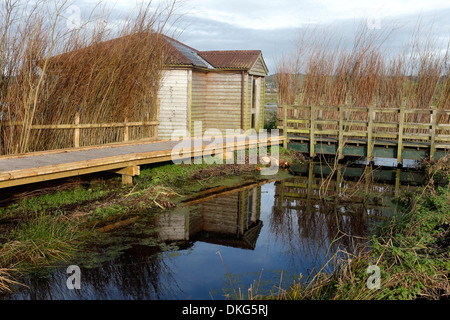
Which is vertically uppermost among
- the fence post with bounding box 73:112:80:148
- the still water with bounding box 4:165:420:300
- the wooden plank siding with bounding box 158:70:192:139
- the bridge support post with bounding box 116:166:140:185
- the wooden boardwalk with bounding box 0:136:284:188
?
the wooden plank siding with bounding box 158:70:192:139

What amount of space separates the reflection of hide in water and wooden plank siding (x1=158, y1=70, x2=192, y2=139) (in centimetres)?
503

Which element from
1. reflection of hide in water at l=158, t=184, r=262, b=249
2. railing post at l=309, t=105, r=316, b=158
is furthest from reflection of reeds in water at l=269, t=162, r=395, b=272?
railing post at l=309, t=105, r=316, b=158

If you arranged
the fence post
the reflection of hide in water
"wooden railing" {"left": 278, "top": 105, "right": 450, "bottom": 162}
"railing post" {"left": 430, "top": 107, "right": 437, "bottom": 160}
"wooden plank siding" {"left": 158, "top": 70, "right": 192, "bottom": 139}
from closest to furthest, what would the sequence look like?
the reflection of hide in water
the fence post
"railing post" {"left": 430, "top": 107, "right": 437, "bottom": 160}
"wooden railing" {"left": 278, "top": 105, "right": 450, "bottom": 162}
"wooden plank siding" {"left": 158, "top": 70, "right": 192, "bottom": 139}

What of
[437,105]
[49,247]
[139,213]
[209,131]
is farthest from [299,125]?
[49,247]

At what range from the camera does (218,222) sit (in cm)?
725

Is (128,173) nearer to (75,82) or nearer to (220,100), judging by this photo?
(75,82)

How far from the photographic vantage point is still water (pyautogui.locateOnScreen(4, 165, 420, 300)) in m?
4.57

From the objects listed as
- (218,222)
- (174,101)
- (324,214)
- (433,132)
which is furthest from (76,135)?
(433,132)

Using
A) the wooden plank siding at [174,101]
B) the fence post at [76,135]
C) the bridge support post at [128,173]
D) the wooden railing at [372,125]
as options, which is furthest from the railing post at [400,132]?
the fence post at [76,135]

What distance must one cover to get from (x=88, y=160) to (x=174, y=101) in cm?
598

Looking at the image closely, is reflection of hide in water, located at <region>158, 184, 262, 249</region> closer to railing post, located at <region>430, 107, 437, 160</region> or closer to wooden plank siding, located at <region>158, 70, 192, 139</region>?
wooden plank siding, located at <region>158, 70, 192, 139</region>

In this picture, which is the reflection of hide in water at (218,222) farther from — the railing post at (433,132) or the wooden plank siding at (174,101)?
the railing post at (433,132)
